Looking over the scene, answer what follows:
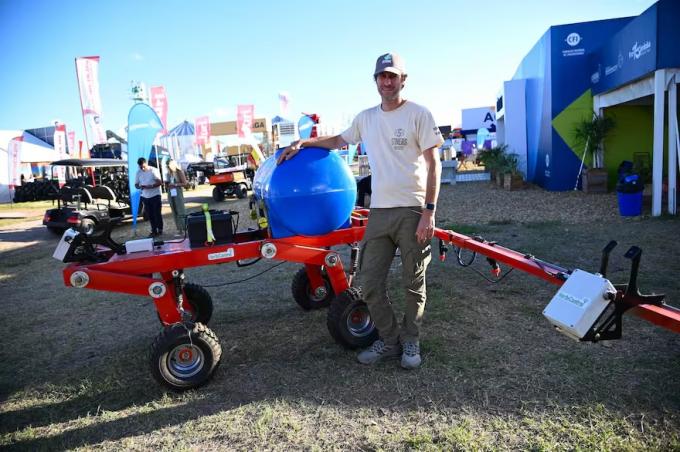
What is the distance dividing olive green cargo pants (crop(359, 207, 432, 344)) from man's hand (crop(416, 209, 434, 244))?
10 cm

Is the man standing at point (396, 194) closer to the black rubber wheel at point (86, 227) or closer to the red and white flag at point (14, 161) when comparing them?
the black rubber wheel at point (86, 227)

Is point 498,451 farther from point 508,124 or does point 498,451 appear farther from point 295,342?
point 508,124

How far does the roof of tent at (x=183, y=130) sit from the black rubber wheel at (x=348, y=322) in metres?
32.7

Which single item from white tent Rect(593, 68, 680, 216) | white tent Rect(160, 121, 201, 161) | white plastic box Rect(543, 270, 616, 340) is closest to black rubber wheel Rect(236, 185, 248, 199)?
white tent Rect(593, 68, 680, 216)

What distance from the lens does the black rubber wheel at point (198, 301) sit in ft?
13.1

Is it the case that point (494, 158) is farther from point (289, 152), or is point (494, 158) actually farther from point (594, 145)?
point (289, 152)

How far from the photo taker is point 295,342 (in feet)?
12.0

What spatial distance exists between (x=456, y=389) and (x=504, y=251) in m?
1.07

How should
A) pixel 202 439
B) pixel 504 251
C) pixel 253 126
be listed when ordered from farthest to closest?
1. pixel 253 126
2. pixel 504 251
3. pixel 202 439

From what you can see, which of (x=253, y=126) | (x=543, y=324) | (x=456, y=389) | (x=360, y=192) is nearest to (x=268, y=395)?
(x=456, y=389)

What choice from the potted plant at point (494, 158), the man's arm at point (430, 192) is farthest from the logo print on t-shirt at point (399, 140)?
the potted plant at point (494, 158)

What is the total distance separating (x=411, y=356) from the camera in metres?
3.07

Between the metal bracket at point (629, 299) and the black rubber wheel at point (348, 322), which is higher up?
the metal bracket at point (629, 299)

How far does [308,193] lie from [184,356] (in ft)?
4.62
